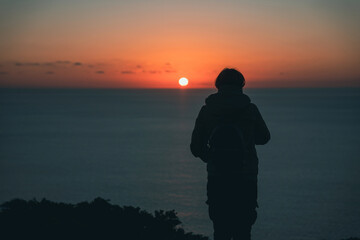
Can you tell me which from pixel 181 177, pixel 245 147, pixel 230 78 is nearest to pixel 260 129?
pixel 245 147

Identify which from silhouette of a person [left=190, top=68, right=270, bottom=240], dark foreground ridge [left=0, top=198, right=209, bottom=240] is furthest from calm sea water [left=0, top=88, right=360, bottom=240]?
silhouette of a person [left=190, top=68, right=270, bottom=240]

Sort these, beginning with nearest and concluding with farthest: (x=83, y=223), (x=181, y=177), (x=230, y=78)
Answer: (x=230, y=78), (x=83, y=223), (x=181, y=177)

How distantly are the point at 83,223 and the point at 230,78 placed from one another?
459 centimetres

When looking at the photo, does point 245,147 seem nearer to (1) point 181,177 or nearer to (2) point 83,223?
(2) point 83,223

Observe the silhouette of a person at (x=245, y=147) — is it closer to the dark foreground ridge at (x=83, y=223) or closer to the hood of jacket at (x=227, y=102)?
the hood of jacket at (x=227, y=102)

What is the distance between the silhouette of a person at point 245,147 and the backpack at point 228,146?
4 centimetres

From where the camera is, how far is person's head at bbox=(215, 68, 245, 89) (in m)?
4.98

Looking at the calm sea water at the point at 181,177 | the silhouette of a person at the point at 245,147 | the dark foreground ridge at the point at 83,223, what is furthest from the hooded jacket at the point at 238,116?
the calm sea water at the point at 181,177

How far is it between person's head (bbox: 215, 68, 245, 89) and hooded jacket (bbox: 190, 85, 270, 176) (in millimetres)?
65

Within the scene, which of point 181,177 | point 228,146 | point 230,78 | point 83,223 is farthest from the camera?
point 181,177

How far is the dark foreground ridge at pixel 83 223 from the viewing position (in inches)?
306

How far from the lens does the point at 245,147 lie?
4879 millimetres

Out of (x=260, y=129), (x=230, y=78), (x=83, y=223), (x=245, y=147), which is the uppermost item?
(x=230, y=78)

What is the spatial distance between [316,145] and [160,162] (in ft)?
168
